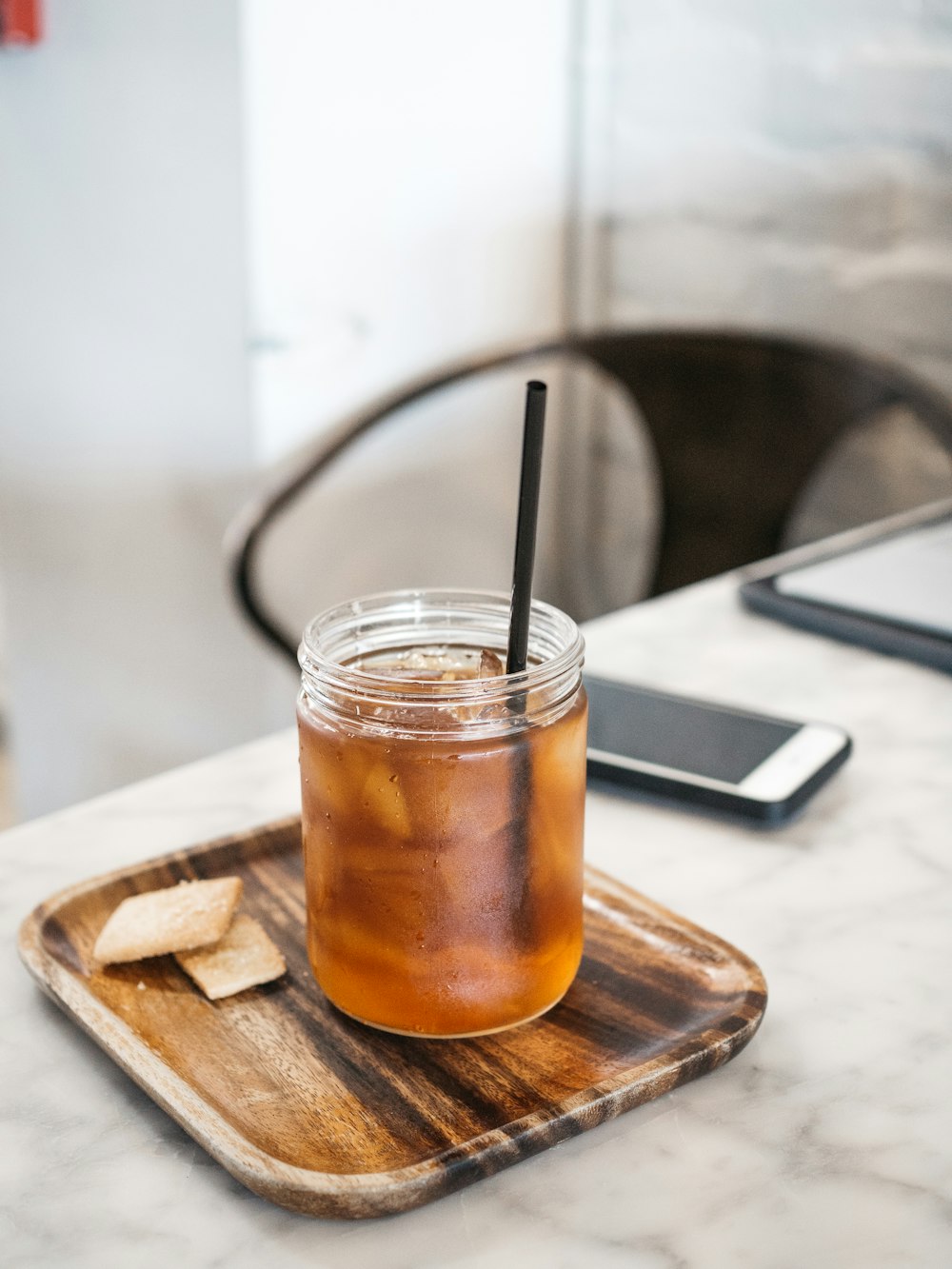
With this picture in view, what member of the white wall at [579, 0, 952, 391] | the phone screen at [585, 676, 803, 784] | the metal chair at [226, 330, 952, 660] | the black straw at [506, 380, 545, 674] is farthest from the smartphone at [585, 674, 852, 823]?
the white wall at [579, 0, 952, 391]

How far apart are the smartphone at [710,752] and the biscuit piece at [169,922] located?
24cm

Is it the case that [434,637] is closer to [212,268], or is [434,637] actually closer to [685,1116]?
[685,1116]

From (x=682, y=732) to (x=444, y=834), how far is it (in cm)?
31

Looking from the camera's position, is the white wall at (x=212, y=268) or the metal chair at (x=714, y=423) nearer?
the metal chair at (x=714, y=423)

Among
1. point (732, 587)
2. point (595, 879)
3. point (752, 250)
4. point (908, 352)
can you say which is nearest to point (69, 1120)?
point (595, 879)

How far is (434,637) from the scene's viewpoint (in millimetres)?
572

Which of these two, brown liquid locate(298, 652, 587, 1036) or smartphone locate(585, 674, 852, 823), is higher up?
brown liquid locate(298, 652, 587, 1036)

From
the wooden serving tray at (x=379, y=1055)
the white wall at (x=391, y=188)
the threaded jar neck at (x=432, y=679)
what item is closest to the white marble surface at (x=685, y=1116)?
the wooden serving tray at (x=379, y=1055)

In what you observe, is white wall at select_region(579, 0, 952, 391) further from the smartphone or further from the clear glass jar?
the clear glass jar

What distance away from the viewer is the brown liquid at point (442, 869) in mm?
481

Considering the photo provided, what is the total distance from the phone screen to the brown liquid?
22cm

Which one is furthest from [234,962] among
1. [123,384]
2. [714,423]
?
[123,384]

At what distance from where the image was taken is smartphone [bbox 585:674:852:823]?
70 cm

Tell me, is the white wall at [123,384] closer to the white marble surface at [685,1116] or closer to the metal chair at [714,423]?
the metal chair at [714,423]
